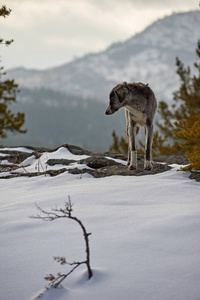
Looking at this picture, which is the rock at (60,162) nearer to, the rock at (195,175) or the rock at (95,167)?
the rock at (95,167)

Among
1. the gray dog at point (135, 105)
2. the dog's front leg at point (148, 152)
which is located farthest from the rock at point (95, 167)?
the gray dog at point (135, 105)

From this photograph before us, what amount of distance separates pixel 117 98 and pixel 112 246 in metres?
3.66

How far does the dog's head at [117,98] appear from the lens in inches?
228

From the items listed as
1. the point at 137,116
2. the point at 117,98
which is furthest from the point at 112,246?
the point at 137,116

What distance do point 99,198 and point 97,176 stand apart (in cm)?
180

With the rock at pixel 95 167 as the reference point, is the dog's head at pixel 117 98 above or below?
above

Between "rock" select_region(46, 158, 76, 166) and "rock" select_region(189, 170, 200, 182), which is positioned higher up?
"rock" select_region(46, 158, 76, 166)

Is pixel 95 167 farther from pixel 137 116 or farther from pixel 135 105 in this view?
pixel 135 105

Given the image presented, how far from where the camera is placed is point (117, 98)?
5.80 metres

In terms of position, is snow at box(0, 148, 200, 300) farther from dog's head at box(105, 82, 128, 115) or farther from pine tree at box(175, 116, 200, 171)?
dog's head at box(105, 82, 128, 115)

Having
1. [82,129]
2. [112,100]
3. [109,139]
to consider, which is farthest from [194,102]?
[82,129]

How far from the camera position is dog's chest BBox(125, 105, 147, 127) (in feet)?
19.7

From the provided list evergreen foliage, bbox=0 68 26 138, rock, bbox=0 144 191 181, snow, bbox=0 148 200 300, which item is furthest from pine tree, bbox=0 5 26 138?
snow, bbox=0 148 200 300

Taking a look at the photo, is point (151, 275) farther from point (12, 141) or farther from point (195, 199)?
point (12, 141)
